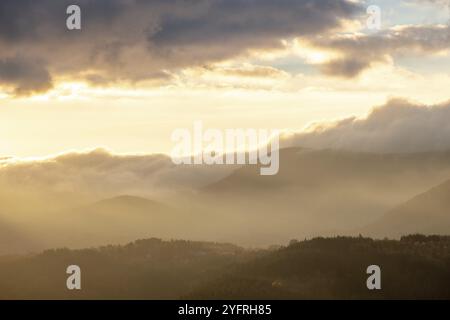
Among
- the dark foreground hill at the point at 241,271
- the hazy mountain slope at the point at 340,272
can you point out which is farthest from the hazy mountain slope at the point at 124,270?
the hazy mountain slope at the point at 340,272

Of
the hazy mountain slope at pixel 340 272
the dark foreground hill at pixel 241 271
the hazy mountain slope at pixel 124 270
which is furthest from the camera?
the hazy mountain slope at pixel 124 270

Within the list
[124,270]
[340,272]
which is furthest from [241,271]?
[124,270]

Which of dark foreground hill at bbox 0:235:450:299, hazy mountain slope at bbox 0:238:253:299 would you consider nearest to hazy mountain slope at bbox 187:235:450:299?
dark foreground hill at bbox 0:235:450:299

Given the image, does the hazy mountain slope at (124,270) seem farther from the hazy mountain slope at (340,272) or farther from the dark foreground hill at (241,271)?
the hazy mountain slope at (340,272)

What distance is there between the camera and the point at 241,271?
12475cm

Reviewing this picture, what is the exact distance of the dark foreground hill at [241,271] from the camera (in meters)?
107

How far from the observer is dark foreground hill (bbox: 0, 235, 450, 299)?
10706 centimetres

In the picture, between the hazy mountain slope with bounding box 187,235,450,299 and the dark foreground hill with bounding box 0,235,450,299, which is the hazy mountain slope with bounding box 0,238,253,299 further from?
the hazy mountain slope with bounding box 187,235,450,299

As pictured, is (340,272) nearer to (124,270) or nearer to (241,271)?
(241,271)

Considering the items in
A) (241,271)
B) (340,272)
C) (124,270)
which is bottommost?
(340,272)

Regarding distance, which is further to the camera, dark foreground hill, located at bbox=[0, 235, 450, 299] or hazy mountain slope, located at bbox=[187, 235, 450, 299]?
dark foreground hill, located at bbox=[0, 235, 450, 299]

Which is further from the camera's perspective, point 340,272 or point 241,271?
point 241,271

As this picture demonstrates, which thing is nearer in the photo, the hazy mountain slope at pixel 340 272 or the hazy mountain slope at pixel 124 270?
the hazy mountain slope at pixel 340 272
